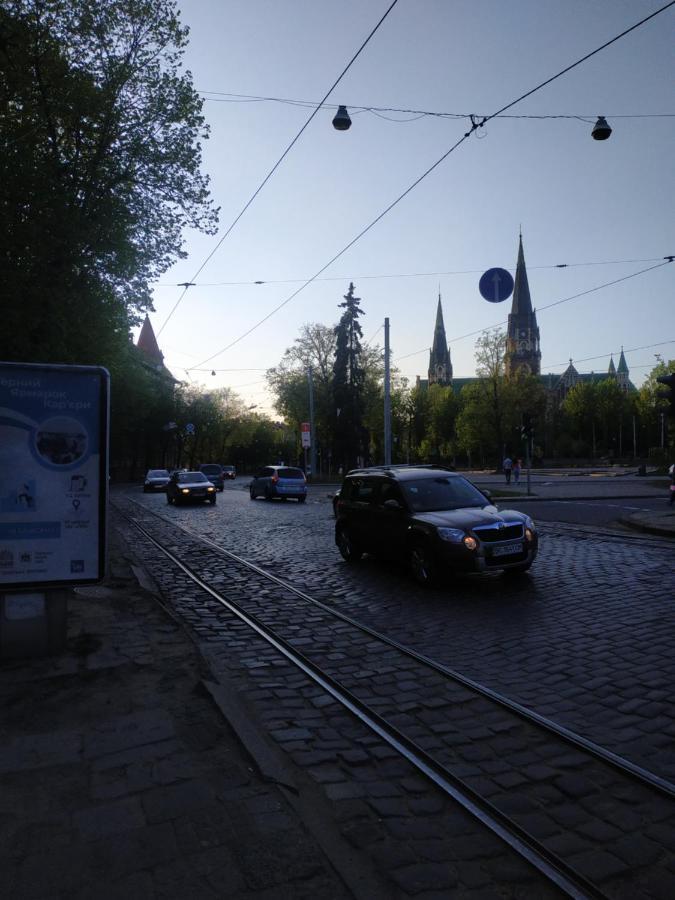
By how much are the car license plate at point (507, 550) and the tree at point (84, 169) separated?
28.8 ft

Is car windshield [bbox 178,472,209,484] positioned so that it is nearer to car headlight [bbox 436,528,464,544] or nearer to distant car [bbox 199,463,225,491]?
distant car [bbox 199,463,225,491]

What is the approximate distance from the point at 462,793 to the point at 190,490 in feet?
91.4

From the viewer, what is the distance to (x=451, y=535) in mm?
8977

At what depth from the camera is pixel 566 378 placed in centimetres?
13425

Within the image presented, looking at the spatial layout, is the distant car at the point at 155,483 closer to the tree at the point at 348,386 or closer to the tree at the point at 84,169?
the tree at the point at 348,386

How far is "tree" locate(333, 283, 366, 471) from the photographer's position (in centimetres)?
5347

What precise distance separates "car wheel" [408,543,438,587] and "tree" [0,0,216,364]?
7.80m

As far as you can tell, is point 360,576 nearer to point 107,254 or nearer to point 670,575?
point 670,575

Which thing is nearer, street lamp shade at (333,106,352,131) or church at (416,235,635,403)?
street lamp shade at (333,106,352,131)

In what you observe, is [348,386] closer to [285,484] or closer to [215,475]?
[215,475]

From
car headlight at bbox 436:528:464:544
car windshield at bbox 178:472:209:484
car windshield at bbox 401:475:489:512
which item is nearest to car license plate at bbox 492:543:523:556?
car headlight at bbox 436:528:464:544

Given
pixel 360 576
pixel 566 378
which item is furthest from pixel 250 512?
pixel 566 378

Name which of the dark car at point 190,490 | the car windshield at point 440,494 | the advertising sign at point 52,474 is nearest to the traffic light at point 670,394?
the car windshield at point 440,494

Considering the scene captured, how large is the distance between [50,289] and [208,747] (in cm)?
1049
